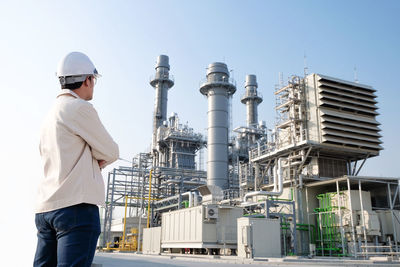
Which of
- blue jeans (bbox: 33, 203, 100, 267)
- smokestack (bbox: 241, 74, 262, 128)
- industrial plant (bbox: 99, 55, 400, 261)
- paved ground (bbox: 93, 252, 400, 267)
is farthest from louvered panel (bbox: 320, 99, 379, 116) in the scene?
blue jeans (bbox: 33, 203, 100, 267)

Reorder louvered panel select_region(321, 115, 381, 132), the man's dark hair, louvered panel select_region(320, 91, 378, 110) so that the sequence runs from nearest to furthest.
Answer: the man's dark hair
louvered panel select_region(321, 115, 381, 132)
louvered panel select_region(320, 91, 378, 110)

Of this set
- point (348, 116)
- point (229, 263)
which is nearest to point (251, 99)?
point (348, 116)

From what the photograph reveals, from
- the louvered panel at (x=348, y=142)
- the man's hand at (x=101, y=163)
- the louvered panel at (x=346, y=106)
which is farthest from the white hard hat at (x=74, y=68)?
the louvered panel at (x=346, y=106)

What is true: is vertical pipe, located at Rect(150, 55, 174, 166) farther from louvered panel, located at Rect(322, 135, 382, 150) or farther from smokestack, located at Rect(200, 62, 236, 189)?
louvered panel, located at Rect(322, 135, 382, 150)

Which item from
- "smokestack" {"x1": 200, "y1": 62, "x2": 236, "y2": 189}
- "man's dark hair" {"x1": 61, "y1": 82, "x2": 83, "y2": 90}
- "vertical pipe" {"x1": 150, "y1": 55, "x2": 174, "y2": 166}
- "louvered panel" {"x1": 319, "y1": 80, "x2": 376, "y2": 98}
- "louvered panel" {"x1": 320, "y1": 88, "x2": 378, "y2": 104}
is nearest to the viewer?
"man's dark hair" {"x1": 61, "y1": 82, "x2": 83, "y2": 90}

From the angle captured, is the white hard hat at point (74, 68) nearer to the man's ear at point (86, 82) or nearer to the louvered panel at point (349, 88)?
the man's ear at point (86, 82)

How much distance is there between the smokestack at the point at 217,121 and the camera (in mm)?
32656

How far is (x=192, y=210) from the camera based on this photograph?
22.8 meters

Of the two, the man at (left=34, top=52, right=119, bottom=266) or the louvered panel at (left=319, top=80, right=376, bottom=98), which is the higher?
the louvered panel at (left=319, top=80, right=376, bottom=98)

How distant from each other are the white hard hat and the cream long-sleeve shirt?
17 centimetres

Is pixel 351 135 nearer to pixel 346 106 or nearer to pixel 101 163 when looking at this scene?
pixel 346 106

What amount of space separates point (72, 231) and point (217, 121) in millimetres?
32151

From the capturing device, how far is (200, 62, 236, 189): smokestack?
32.7 m

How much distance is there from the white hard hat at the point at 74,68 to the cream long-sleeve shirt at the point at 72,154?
17cm
